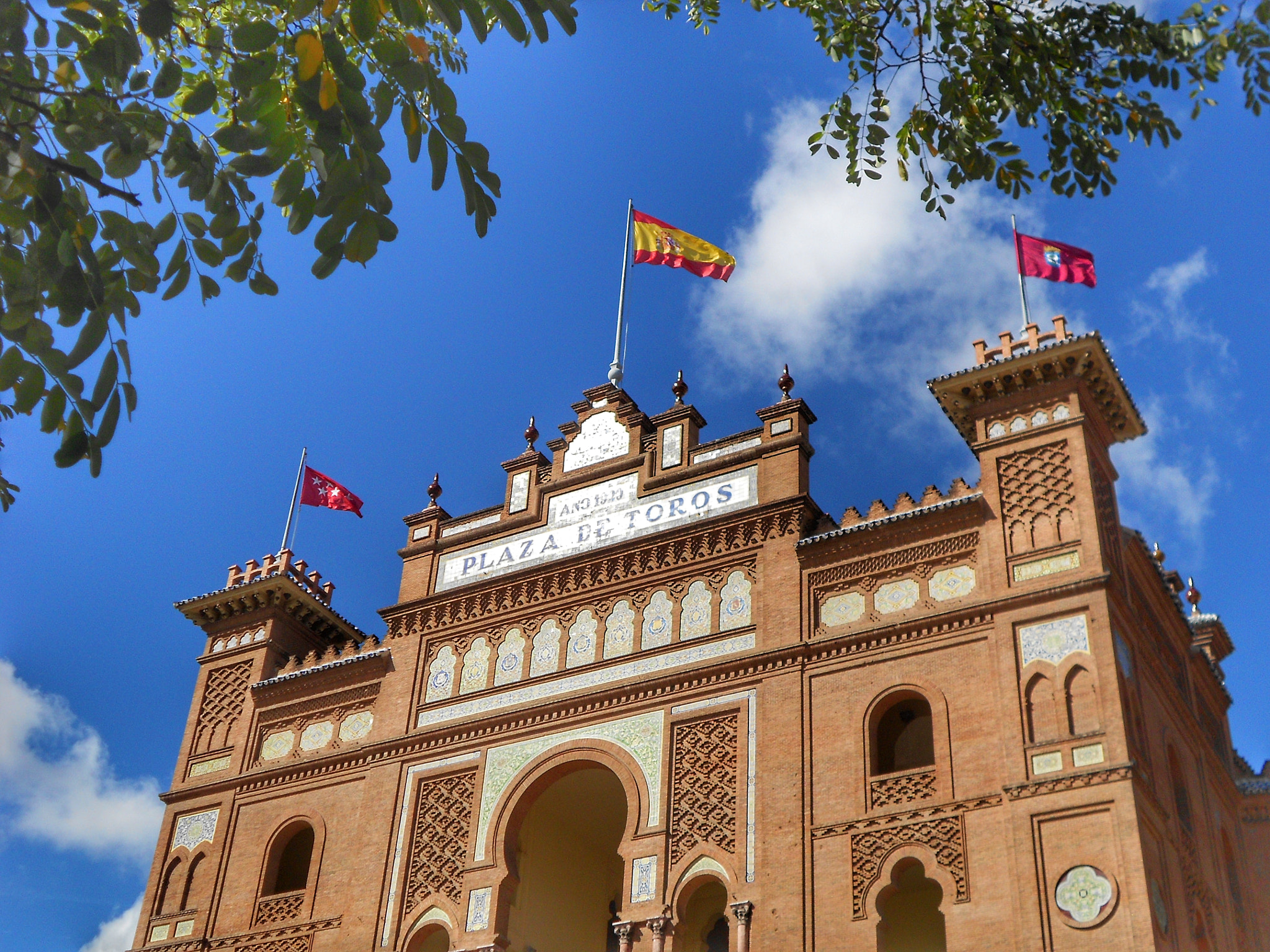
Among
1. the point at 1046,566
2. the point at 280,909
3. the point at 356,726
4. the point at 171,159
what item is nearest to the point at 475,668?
the point at 356,726

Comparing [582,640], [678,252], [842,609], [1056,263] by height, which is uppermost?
[678,252]

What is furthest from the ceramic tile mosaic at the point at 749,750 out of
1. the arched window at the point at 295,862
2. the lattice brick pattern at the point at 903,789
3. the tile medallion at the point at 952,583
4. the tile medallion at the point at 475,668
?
the arched window at the point at 295,862

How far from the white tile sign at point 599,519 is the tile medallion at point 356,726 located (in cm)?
273

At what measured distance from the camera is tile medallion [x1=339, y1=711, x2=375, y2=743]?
24.5 meters

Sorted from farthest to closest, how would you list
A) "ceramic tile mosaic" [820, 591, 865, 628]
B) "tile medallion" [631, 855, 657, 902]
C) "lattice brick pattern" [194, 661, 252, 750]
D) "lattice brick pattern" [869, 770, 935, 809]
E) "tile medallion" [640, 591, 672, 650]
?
"lattice brick pattern" [194, 661, 252, 750]
"tile medallion" [640, 591, 672, 650]
"ceramic tile mosaic" [820, 591, 865, 628]
"tile medallion" [631, 855, 657, 902]
"lattice brick pattern" [869, 770, 935, 809]

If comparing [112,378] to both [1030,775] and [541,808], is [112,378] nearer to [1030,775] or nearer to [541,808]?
[1030,775]

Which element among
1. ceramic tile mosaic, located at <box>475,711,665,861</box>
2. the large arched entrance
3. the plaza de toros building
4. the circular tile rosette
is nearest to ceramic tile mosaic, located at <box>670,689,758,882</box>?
the plaza de toros building

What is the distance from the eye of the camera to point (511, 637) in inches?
A: 931

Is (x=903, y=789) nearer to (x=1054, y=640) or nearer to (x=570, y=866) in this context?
(x=1054, y=640)

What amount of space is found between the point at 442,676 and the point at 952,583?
30.9 ft

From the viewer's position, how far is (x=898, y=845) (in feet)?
60.1

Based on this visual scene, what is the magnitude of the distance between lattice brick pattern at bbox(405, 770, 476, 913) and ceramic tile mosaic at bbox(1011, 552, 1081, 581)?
9.58 metres

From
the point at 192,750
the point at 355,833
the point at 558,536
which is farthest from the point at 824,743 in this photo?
the point at 192,750

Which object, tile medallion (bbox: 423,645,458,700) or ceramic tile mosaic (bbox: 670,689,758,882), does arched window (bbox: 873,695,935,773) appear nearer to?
ceramic tile mosaic (bbox: 670,689,758,882)
